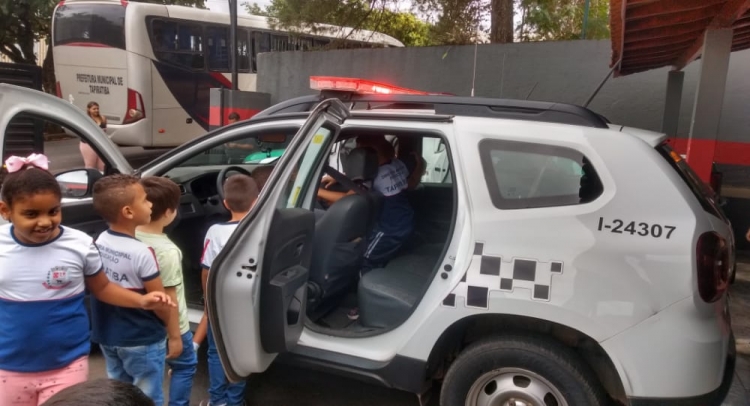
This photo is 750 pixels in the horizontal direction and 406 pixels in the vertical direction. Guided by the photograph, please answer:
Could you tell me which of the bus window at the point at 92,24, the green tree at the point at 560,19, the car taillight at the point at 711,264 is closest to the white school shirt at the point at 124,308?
the car taillight at the point at 711,264

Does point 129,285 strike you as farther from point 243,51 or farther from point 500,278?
point 243,51

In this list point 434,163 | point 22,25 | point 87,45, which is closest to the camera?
point 434,163

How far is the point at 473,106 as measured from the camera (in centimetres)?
280

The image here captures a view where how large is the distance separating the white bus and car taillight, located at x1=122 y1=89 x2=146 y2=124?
0.02m

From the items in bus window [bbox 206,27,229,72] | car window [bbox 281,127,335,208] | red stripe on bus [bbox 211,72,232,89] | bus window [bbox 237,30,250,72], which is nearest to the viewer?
car window [bbox 281,127,335,208]

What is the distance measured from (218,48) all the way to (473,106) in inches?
405

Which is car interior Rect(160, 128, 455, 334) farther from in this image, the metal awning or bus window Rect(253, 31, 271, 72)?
bus window Rect(253, 31, 271, 72)

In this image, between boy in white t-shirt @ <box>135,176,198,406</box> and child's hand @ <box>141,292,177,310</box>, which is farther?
boy in white t-shirt @ <box>135,176,198,406</box>

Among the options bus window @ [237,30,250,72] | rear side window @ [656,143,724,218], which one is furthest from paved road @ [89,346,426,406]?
bus window @ [237,30,250,72]

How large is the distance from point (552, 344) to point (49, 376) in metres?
1.99

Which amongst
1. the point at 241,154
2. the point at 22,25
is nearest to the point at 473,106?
the point at 241,154

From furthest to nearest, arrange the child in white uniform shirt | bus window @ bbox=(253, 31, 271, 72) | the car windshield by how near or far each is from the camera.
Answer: bus window @ bbox=(253, 31, 271, 72) → the car windshield → the child in white uniform shirt

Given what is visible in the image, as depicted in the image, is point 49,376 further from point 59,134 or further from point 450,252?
point 59,134

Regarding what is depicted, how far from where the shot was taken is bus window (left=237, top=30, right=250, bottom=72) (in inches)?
487
